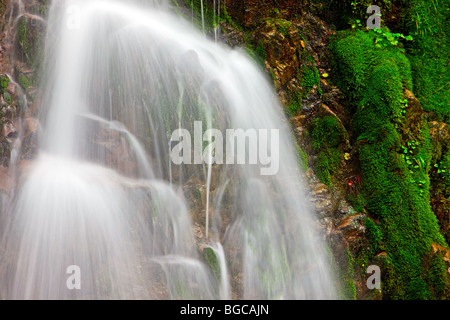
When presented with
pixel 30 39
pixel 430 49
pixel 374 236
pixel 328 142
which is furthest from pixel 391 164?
pixel 30 39

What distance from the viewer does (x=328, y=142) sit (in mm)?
6352

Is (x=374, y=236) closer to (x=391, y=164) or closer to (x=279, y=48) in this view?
(x=391, y=164)

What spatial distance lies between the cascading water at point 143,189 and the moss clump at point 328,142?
1.58ft

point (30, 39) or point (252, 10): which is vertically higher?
point (252, 10)

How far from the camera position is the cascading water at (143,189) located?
15.0 feet

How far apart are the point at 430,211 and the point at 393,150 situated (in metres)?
1.06

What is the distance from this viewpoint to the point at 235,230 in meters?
5.29

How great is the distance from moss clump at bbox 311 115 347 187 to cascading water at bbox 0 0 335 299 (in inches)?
19.0

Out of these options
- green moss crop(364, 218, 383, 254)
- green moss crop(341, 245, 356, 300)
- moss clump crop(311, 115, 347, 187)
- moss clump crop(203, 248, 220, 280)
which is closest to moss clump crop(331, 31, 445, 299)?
green moss crop(364, 218, 383, 254)

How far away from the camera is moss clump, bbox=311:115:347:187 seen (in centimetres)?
620

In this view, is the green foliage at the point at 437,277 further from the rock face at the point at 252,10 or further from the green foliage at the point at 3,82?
the green foliage at the point at 3,82

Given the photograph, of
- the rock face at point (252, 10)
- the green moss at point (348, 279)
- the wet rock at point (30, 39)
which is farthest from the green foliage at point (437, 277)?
the wet rock at point (30, 39)

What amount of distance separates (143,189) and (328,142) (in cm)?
302
